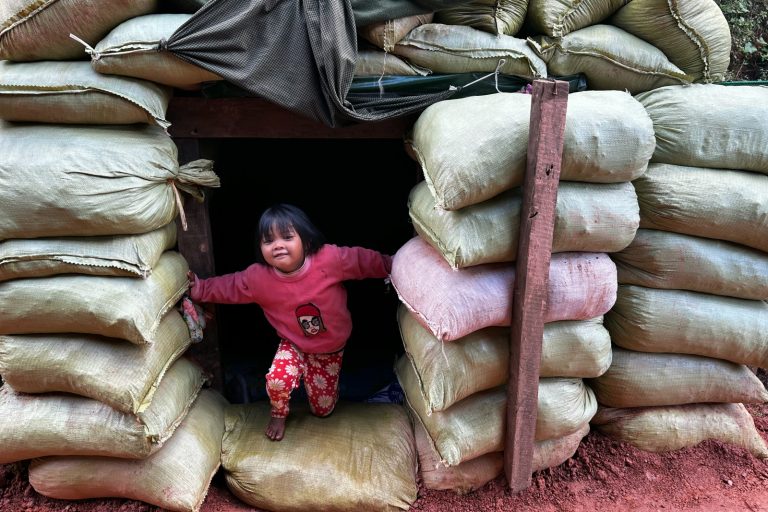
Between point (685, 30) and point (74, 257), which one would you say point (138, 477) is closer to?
point (74, 257)

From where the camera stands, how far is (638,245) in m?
2.58

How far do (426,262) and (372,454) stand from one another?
1.01m

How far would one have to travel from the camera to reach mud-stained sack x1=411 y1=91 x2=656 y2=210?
2078 millimetres

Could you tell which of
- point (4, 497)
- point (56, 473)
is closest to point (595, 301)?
point (56, 473)

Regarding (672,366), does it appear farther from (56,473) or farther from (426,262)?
(56,473)

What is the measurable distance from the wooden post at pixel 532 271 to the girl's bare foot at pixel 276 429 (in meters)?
1.10

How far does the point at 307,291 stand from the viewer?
112 inches

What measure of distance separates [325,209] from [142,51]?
221cm

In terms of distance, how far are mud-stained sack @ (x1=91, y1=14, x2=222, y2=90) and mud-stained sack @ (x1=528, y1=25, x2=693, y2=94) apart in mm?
1522

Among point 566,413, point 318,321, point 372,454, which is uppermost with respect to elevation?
point 318,321

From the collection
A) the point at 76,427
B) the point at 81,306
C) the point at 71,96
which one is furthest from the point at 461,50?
the point at 76,427

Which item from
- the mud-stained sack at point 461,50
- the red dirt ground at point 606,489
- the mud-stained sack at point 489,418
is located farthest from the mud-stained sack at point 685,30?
the red dirt ground at point 606,489

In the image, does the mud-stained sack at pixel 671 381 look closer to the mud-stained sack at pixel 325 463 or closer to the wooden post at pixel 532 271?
the wooden post at pixel 532 271

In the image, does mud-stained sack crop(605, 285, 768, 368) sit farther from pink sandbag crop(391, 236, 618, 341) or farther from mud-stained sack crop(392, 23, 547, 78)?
mud-stained sack crop(392, 23, 547, 78)
